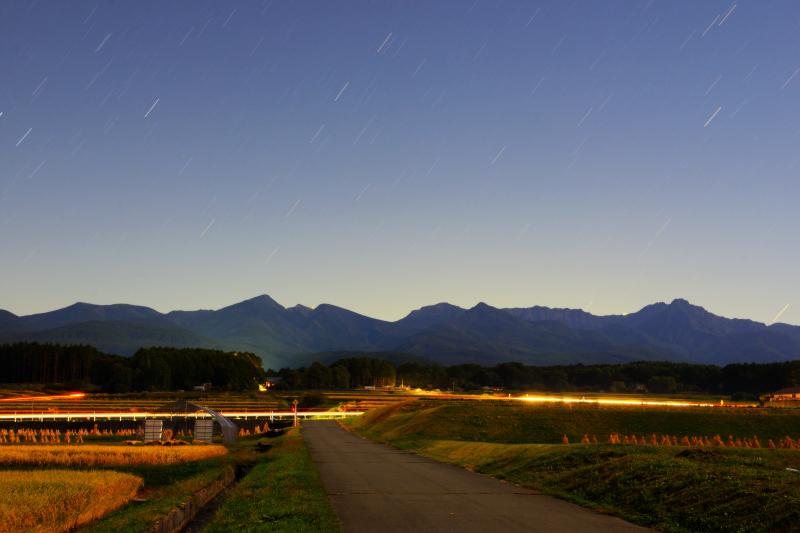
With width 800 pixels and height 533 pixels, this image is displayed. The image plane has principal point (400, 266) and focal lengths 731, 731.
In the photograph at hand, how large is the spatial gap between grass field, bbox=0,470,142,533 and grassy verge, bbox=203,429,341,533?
5027mm

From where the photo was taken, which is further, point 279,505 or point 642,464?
point 642,464

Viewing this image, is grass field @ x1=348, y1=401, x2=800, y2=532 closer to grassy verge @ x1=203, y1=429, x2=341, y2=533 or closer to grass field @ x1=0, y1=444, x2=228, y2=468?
grassy verge @ x1=203, y1=429, x2=341, y2=533

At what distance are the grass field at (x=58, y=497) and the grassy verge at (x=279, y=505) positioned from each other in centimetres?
503

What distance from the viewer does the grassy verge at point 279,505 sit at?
20844 millimetres

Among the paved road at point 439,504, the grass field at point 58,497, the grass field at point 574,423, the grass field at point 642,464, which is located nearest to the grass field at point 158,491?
the grass field at point 58,497

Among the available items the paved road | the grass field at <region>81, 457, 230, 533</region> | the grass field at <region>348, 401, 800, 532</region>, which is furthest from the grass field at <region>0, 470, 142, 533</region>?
the grass field at <region>348, 401, 800, 532</region>

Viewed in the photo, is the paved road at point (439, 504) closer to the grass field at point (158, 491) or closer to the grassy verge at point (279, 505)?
the grassy verge at point (279, 505)

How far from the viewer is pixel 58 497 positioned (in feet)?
90.6

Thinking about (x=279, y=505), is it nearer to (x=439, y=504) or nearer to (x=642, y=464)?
(x=439, y=504)

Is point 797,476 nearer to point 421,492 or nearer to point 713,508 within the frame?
point 713,508

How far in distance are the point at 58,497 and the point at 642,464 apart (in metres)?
22.3

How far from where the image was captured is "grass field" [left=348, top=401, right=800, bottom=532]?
69.6 feet

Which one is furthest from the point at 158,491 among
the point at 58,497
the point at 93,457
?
the point at 93,457

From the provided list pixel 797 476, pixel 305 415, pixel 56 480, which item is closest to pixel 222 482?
pixel 56 480
